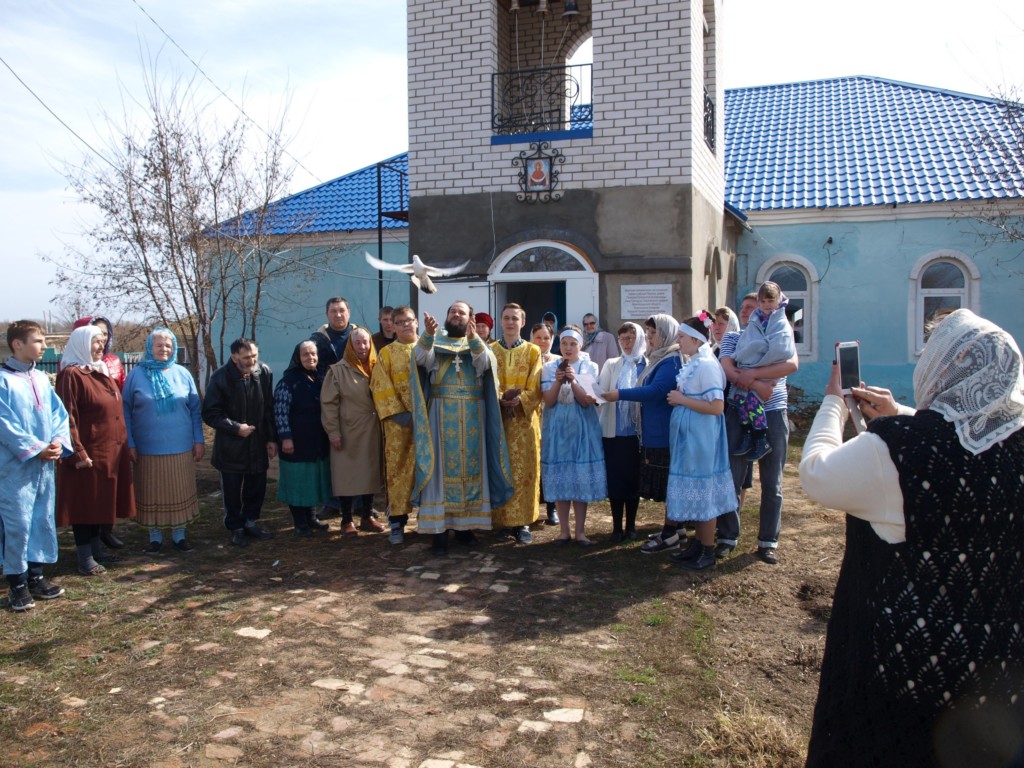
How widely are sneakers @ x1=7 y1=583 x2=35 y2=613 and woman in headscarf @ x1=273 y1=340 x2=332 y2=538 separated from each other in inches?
82.9

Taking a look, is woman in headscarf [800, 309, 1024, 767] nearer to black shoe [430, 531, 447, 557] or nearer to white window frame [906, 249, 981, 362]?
black shoe [430, 531, 447, 557]

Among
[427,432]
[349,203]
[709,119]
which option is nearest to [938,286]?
[709,119]

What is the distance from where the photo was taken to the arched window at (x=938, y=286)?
46.1 feet

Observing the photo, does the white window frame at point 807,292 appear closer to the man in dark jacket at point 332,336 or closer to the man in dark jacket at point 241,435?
the man in dark jacket at point 332,336

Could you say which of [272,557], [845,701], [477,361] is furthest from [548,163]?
[845,701]

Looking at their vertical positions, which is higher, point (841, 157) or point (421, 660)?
point (841, 157)

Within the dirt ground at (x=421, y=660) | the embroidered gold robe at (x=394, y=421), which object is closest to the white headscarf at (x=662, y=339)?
the dirt ground at (x=421, y=660)

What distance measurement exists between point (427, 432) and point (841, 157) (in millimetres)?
13078

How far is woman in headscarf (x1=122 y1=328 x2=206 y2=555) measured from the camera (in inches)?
241

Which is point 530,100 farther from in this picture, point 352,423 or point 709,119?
point 352,423

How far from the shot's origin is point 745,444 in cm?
579

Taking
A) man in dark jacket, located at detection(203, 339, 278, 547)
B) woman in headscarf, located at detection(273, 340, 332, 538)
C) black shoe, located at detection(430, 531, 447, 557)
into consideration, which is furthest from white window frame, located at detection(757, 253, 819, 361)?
man in dark jacket, located at detection(203, 339, 278, 547)

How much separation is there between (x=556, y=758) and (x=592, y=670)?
2.76 feet

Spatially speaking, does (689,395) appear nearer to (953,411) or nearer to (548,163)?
(953,411)
